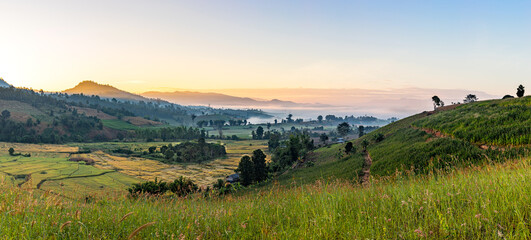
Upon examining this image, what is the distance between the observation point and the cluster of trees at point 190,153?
177 m

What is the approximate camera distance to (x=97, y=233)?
588cm

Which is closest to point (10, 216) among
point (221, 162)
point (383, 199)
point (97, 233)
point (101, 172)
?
point (97, 233)

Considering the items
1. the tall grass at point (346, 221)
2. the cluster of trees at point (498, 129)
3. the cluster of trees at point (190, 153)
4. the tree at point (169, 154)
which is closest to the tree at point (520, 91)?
the cluster of trees at point (498, 129)

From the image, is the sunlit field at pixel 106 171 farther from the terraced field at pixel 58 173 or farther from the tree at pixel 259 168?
the tree at pixel 259 168

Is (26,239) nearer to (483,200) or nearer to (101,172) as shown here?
(483,200)

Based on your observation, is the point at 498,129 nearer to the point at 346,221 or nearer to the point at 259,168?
the point at 346,221

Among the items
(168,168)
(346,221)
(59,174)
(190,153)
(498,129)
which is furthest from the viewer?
(190,153)

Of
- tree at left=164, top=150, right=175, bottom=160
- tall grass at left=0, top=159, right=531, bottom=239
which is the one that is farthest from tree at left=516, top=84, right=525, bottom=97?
tree at left=164, top=150, right=175, bottom=160

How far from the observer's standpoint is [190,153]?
595ft

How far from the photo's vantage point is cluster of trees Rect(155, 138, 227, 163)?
6973 inches

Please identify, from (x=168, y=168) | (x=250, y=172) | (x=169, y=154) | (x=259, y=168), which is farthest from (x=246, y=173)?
(x=169, y=154)

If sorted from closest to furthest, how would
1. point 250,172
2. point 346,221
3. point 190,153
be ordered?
point 346,221 → point 250,172 → point 190,153

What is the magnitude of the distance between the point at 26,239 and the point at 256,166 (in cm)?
8725

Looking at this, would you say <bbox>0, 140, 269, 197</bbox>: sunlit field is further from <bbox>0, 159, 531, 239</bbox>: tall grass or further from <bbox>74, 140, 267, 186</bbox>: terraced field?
<bbox>0, 159, 531, 239</bbox>: tall grass
